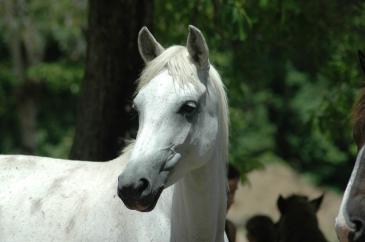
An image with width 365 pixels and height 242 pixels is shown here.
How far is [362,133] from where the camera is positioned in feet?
16.1

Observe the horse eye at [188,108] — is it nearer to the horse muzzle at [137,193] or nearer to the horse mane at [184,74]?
the horse mane at [184,74]

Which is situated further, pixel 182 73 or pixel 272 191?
pixel 272 191

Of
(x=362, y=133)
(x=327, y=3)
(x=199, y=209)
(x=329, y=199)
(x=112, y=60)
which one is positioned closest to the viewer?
(x=362, y=133)

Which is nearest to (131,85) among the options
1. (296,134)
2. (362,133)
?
(362,133)

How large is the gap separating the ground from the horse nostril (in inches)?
701

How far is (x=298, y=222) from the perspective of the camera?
722 centimetres

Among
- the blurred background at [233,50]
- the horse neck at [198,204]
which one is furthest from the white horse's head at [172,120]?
the blurred background at [233,50]

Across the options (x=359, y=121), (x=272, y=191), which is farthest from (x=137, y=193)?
(x=272, y=191)

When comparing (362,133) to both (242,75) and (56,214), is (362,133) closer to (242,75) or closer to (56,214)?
(56,214)

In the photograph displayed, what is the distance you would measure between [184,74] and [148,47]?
0.44 meters

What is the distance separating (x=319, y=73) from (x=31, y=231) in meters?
5.25

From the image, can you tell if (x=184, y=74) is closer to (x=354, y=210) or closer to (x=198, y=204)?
(x=198, y=204)

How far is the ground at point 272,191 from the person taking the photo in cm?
2308

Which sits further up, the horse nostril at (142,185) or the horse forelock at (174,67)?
the horse forelock at (174,67)
